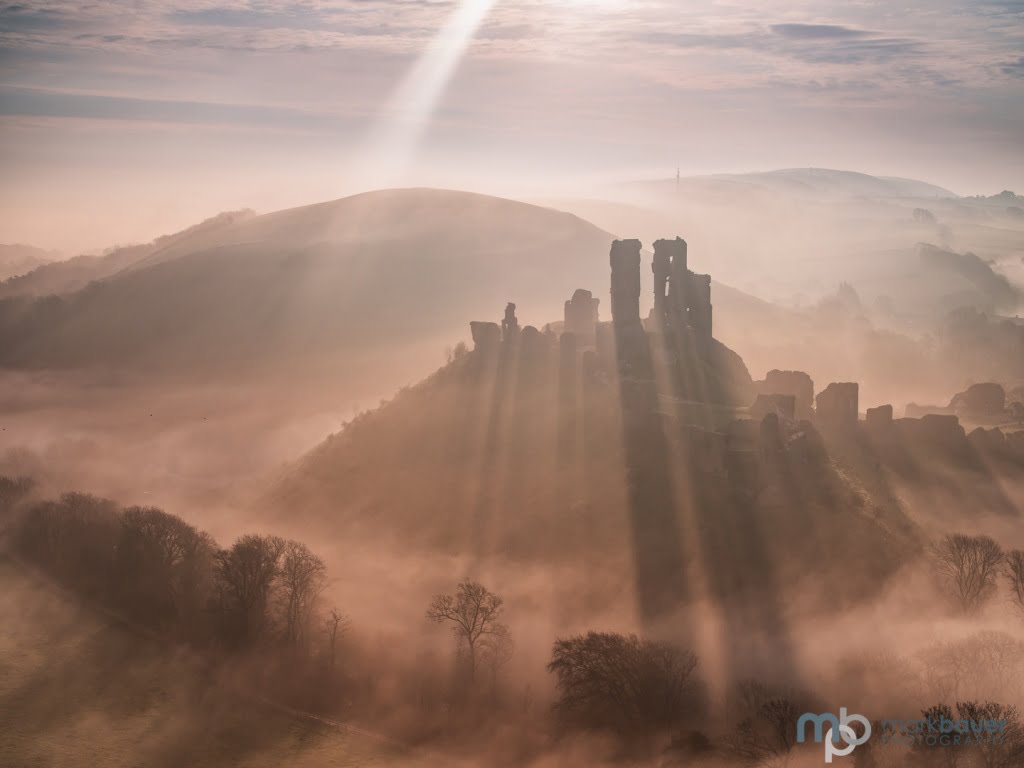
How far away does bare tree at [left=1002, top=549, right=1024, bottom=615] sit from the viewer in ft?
259

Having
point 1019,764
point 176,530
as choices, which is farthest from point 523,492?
point 1019,764

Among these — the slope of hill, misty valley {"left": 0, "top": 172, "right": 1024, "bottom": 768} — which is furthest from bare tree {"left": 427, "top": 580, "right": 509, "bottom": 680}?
the slope of hill

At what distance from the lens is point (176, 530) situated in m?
96.2

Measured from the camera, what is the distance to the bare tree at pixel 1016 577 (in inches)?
3109

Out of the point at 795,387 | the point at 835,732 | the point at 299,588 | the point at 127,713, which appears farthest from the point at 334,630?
the point at 795,387

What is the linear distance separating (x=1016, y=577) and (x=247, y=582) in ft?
220

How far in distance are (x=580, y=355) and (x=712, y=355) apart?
50.9ft

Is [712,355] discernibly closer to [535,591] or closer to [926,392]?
[535,591]

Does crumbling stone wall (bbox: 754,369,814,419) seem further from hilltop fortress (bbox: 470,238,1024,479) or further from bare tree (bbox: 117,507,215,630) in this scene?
bare tree (bbox: 117,507,215,630)

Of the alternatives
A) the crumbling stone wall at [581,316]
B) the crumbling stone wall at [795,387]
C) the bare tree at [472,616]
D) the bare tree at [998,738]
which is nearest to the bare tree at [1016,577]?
the bare tree at [998,738]

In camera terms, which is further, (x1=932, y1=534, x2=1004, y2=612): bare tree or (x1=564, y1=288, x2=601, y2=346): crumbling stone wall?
(x1=564, y1=288, x2=601, y2=346): crumbling stone wall

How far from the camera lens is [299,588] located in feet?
282

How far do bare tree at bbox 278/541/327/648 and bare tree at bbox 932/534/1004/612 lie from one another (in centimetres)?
5560

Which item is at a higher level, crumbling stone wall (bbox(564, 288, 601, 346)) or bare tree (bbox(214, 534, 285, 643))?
crumbling stone wall (bbox(564, 288, 601, 346))
